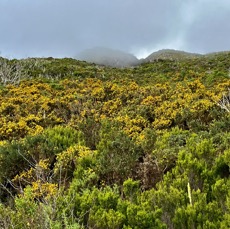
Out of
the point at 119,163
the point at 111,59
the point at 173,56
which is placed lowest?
the point at 119,163

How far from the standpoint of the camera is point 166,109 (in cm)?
1096

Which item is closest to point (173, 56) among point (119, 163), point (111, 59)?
point (111, 59)

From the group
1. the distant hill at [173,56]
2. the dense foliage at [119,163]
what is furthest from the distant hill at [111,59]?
the dense foliage at [119,163]

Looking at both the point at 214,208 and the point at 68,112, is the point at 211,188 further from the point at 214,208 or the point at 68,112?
the point at 68,112

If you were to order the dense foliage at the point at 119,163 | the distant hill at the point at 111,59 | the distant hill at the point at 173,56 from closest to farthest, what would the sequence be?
the dense foliage at the point at 119,163
the distant hill at the point at 173,56
the distant hill at the point at 111,59

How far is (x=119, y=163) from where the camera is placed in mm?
6688

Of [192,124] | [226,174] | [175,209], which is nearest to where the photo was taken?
[175,209]

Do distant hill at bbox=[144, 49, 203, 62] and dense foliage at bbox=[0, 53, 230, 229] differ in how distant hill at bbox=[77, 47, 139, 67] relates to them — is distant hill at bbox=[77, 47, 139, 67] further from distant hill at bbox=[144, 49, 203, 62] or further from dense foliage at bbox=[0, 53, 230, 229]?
dense foliage at bbox=[0, 53, 230, 229]

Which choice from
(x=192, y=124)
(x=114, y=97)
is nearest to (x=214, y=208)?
(x=192, y=124)

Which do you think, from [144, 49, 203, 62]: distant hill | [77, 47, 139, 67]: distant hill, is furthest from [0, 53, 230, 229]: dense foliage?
[144, 49, 203, 62]: distant hill

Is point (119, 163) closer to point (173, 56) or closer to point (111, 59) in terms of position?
point (173, 56)

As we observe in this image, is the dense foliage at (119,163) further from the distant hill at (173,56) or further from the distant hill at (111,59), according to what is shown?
the distant hill at (173,56)

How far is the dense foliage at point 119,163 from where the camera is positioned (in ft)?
14.7

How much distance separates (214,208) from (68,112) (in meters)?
8.83
